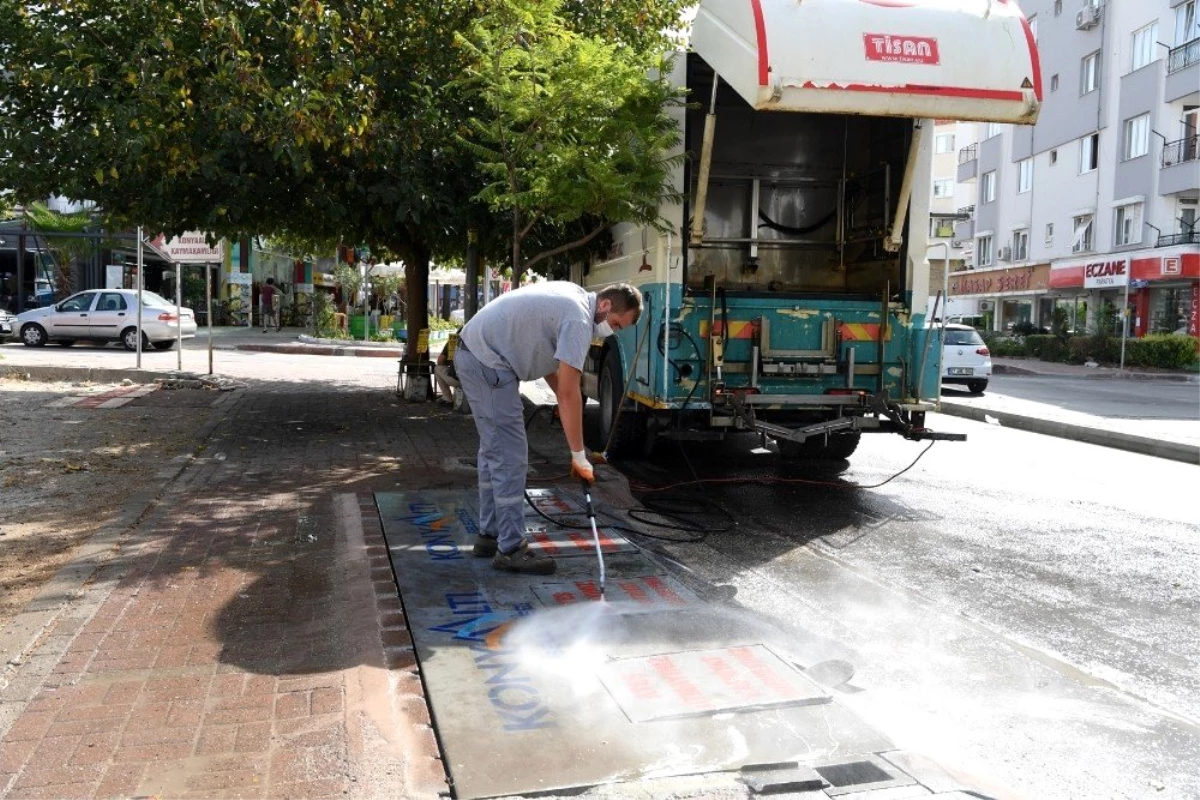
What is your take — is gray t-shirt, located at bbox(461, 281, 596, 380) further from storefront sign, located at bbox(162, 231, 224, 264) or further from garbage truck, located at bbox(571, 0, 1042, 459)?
storefront sign, located at bbox(162, 231, 224, 264)

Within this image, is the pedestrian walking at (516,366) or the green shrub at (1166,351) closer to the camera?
the pedestrian walking at (516,366)

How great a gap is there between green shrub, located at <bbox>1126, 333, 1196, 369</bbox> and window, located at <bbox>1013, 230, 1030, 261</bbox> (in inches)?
577

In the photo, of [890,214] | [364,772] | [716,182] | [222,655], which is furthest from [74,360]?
[364,772]

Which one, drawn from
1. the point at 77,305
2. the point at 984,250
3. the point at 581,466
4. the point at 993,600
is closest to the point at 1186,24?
the point at 984,250

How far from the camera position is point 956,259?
9086 millimetres

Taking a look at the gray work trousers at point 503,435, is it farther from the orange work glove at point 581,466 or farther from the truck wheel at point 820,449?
the truck wheel at point 820,449

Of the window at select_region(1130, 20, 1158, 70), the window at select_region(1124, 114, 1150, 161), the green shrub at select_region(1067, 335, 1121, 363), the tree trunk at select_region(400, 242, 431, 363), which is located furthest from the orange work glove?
the window at select_region(1130, 20, 1158, 70)

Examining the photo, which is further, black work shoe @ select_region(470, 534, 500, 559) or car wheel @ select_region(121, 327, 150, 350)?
car wheel @ select_region(121, 327, 150, 350)

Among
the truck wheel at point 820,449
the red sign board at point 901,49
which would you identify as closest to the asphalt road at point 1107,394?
the truck wheel at point 820,449

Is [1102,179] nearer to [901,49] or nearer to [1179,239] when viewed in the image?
[1179,239]

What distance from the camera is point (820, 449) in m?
10.4

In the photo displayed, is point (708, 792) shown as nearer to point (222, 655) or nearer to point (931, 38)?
point (222, 655)

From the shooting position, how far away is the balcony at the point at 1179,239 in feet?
110

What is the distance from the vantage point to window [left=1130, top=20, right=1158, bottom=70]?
116 ft
